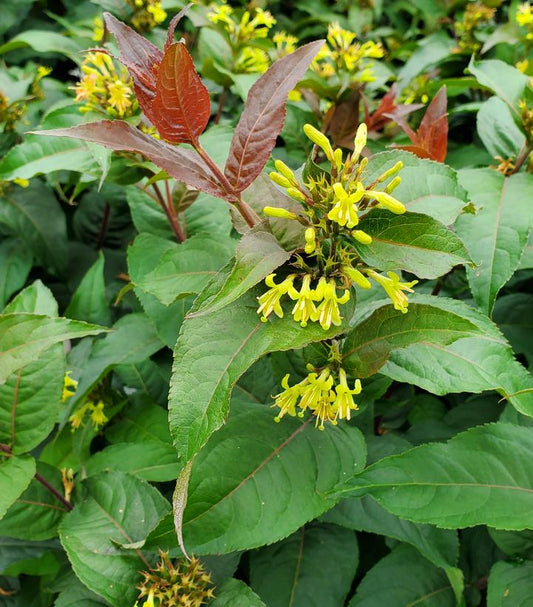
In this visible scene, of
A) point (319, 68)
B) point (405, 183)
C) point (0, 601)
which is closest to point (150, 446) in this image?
point (0, 601)

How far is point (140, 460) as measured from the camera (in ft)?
3.42

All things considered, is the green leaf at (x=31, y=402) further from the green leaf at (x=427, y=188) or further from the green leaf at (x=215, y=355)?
the green leaf at (x=427, y=188)

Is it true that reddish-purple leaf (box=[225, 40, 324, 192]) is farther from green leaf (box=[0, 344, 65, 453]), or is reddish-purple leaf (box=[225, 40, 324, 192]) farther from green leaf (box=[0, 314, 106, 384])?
green leaf (box=[0, 344, 65, 453])

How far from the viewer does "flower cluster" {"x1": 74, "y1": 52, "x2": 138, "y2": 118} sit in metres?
1.11

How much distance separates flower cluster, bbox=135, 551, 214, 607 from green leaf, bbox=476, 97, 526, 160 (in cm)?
98

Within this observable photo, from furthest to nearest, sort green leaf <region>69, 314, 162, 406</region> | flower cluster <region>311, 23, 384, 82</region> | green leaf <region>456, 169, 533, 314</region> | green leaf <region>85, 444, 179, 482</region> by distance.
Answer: flower cluster <region>311, 23, 384, 82</region> → green leaf <region>69, 314, 162, 406</region> → green leaf <region>85, 444, 179, 482</region> → green leaf <region>456, 169, 533, 314</region>

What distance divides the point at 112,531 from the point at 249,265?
21.9 inches

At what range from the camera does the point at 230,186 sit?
0.71m

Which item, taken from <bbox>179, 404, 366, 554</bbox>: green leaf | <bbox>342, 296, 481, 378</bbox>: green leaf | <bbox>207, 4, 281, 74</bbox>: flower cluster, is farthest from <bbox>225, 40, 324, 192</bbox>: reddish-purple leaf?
<bbox>207, 4, 281, 74</bbox>: flower cluster

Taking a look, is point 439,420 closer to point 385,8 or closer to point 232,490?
point 232,490

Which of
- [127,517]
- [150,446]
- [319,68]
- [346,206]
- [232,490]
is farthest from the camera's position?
[319,68]

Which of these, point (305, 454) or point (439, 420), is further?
point (439, 420)

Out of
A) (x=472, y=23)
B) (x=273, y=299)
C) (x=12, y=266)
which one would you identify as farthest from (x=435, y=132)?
(x=12, y=266)

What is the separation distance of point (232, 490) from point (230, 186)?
0.43 meters
